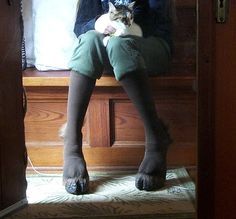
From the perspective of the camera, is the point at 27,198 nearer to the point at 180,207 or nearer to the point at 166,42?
the point at 180,207

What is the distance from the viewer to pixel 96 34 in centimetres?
113

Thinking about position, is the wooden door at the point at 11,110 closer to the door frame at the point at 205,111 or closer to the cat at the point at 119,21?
the cat at the point at 119,21

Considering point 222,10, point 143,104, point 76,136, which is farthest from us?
point 76,136

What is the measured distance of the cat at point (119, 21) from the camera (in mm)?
1046

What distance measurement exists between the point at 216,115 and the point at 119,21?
0.52 meters

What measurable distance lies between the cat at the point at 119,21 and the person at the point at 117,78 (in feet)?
0.04

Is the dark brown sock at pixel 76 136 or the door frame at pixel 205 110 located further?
the dark brown sock at pixel 76 136

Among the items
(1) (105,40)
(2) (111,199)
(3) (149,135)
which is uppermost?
(1) (105,40)

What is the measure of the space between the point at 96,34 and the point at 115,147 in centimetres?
31

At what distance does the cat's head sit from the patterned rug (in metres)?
0.35

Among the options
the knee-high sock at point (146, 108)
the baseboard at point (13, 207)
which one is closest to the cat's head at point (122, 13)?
the knee-high sock at point (146, 108)

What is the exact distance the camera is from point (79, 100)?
3.78 feet

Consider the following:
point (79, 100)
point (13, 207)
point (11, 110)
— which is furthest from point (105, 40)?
point (13, 207)

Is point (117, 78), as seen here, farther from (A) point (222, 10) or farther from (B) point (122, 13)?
(A) point (222, 10)
